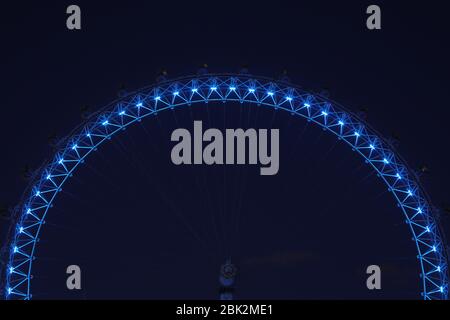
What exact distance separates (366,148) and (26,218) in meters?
16.2

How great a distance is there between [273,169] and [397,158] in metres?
6.31

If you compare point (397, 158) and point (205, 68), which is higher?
point (205, 68)

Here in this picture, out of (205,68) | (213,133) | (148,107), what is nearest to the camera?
(213,133)

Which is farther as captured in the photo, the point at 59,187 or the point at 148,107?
the point at 148,107

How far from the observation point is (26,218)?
4147cm

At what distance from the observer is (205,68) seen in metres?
40.8

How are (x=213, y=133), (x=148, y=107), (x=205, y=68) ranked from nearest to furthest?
(x=213, y=133), (x=205, y=68), (x=148, y=107)
